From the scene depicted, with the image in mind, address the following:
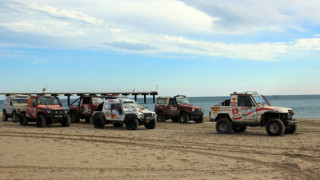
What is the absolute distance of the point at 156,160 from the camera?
995 centimetres

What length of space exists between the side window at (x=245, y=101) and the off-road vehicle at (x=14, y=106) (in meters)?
15.0

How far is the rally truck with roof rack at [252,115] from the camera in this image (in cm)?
1584

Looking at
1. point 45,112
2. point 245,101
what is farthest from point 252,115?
point 45,112

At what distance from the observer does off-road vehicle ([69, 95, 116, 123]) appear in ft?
79.0

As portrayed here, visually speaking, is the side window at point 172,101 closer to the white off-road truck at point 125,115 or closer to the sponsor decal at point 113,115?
the white off-road truck at point 125,115

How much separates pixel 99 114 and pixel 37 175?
12316 mm

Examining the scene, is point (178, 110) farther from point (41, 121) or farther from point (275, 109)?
point (275, 109)

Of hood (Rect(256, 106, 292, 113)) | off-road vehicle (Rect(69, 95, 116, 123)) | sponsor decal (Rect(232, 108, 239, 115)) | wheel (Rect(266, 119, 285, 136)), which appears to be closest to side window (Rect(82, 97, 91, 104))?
off-road vehicle (Rect(69, 95, 116, 123))

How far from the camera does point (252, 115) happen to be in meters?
16.4

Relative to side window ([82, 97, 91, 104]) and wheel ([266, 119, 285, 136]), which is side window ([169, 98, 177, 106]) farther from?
wheel ([266, 119, 285, 136])

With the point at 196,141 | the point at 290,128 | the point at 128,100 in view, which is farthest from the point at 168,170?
the point at 128,100

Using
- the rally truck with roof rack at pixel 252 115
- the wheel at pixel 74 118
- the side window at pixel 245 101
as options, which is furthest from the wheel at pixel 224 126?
the wheel at pixel 74 118

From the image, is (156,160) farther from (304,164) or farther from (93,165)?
(304,164)

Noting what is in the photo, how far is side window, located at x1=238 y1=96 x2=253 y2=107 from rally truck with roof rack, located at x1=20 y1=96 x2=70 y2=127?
9951mm
